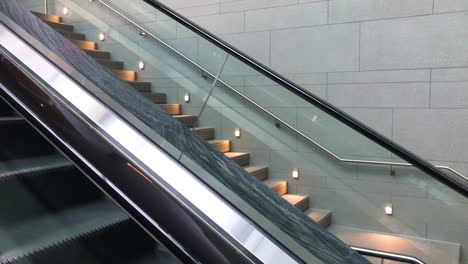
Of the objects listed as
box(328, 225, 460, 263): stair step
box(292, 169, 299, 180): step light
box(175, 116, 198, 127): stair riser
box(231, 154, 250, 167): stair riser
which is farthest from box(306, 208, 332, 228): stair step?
box(175, 116, 198, 127): stair riser

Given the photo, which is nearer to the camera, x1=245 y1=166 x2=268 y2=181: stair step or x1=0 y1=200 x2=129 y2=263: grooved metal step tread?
x1=0 y1=200 x2=129 y2=263: grooved metal step tread

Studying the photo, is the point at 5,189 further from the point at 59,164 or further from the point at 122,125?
the point at 122,125

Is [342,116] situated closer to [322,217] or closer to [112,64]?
[322,217]

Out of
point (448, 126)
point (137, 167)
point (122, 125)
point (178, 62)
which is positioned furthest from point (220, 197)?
point (178, 62)

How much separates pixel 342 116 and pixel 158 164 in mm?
2074

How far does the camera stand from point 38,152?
1479 millimetres

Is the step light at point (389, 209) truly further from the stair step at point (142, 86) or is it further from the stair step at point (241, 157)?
the stair step at point (142, 86)

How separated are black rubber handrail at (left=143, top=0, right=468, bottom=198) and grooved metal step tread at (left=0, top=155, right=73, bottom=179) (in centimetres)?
185

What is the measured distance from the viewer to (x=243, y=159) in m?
3.63

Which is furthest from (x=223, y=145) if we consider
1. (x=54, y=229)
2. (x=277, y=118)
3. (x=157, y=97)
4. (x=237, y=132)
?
(x=54, y=229)

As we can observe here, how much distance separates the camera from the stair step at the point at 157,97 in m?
3.90

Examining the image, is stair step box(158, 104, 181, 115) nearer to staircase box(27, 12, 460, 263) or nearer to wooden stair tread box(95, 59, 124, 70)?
staircase box(27, 12, 460, 263)

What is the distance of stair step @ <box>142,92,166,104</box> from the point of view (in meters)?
3.90

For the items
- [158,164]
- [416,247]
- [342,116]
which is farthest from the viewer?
[342,116]
